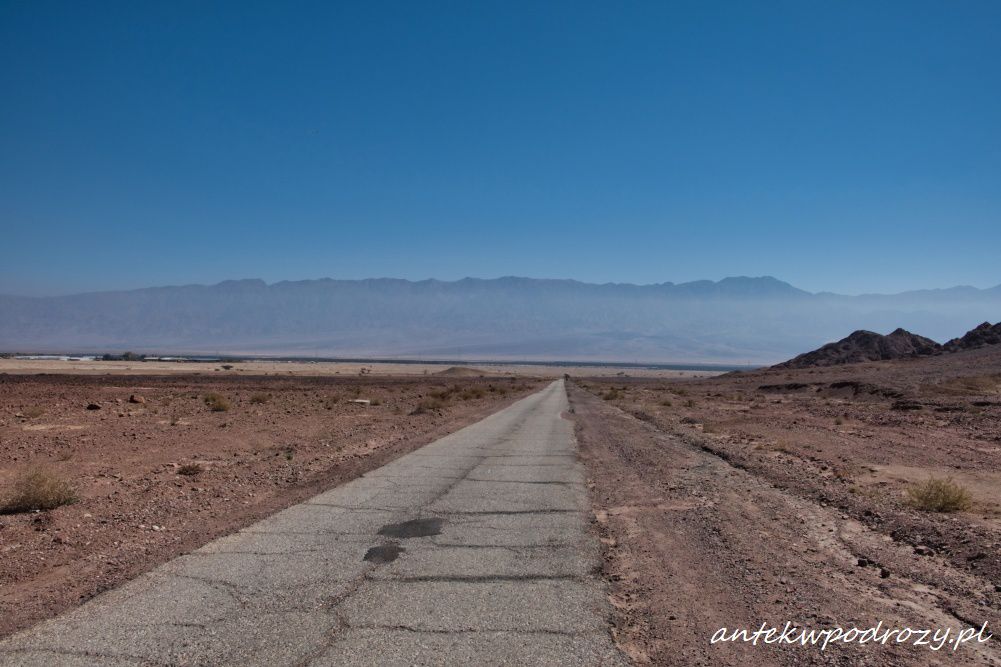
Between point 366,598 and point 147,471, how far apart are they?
32.7 feet

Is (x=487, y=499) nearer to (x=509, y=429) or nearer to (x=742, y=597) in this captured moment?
(x=742, y=597)

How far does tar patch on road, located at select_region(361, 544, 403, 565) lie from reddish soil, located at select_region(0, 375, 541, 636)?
7.07 ft

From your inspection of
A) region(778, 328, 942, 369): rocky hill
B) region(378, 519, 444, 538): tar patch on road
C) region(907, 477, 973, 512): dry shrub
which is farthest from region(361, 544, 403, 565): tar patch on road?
region(778, 328, 942, 369): rocky hill

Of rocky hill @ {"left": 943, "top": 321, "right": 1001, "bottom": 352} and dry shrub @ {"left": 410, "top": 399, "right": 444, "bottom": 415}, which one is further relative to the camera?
rocky hill @ {"left": 943, "top": 321, "right": 1001, "bottom": 352}

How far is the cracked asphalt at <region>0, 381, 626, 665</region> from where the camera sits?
4820 mm

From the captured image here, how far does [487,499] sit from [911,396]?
34.9 m

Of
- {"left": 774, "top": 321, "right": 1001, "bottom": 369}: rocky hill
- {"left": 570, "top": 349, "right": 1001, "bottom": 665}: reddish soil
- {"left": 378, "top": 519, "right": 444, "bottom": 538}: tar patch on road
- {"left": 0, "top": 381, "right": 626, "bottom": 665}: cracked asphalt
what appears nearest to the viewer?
{"left": 0, "top": 381, "right": 626, "bottom": 665}: cracked asphalt

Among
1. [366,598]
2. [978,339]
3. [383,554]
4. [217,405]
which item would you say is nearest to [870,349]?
[978,339]

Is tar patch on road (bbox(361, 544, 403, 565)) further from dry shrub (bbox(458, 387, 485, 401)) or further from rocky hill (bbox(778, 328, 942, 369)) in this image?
rocky hill (bbox(778, 328, 942, 369))

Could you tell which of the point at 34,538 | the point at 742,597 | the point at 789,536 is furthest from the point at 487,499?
the point at 34,538

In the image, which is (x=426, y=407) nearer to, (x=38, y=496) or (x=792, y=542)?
(x=38, y=496)

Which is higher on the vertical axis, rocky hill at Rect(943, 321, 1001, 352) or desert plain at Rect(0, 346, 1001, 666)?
rocky hill at Rect(943, 321, 1001, 352)

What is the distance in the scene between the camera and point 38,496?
32.6 ft

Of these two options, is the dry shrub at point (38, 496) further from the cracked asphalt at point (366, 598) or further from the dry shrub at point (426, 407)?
the dry shrub at point (426, 407)
